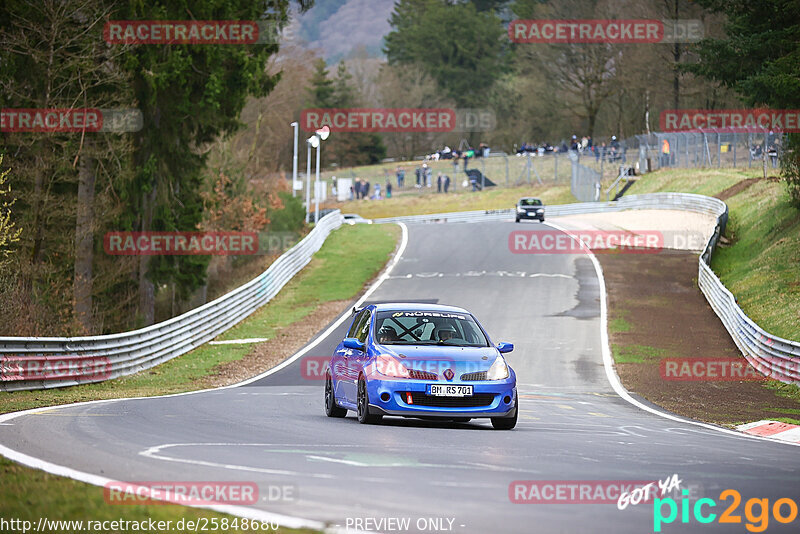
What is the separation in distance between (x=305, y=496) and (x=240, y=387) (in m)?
15.7

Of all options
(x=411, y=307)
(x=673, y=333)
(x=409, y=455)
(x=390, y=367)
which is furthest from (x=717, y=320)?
(x=409, y=455)

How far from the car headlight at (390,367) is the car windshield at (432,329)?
0.64m

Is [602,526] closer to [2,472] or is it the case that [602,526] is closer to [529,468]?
[529,468]

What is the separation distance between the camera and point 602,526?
21.2 feet

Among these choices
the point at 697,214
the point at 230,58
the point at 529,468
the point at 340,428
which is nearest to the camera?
the point at 529,468

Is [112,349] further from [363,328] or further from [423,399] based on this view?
[423,399]

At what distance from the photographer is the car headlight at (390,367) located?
12.7 m

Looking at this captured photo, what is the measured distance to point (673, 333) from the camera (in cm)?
3203

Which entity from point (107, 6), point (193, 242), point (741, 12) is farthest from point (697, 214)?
point (107, 6)

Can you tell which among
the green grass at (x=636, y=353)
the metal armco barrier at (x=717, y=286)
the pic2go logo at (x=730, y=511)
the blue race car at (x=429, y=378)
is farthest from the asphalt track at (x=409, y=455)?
the green grass at (x=636, y=353)

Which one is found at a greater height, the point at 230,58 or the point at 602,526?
the point at 230,58

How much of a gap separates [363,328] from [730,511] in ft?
25.9

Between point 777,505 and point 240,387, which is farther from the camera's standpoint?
point 240,387

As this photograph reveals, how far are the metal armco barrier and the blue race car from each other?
11494 millimetres
